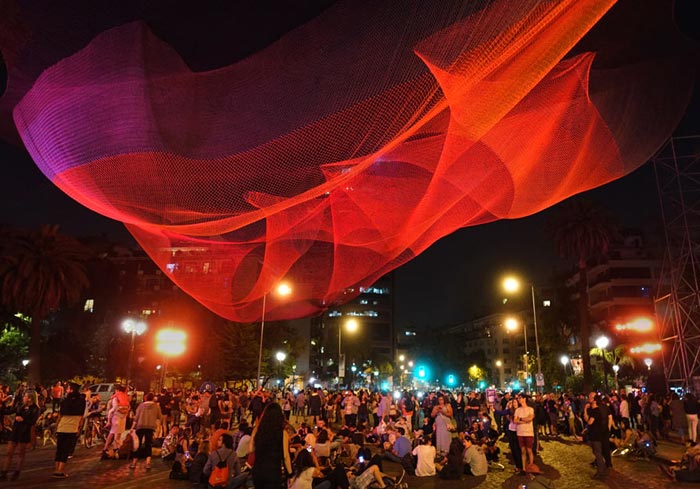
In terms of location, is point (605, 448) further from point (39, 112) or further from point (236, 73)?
point (39, 112)

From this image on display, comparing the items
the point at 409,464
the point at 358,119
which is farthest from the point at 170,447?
the point at 358,119

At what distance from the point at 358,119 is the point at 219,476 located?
665 centimetres

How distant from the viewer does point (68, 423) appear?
31.6 feet

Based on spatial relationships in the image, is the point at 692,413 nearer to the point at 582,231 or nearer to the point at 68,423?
the point at 68,423

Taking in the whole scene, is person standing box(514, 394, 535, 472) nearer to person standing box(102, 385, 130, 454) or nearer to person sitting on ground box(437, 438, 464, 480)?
person sitting on ground box(437, 438, 464, 480)

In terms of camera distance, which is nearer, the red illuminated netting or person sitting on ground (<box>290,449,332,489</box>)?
the red illuminated netting

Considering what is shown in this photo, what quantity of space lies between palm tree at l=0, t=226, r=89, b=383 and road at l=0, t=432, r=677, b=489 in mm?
19565

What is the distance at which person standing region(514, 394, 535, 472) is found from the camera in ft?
34.8

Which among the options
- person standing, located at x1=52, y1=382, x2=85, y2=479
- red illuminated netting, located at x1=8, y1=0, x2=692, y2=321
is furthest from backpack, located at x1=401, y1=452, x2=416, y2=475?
person standing, located at x1=52, y1=382, x2=85, y2=479

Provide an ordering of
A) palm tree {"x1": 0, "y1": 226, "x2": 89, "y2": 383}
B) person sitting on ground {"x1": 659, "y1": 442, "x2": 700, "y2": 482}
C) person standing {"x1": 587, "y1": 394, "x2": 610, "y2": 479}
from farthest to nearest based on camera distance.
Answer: palm tree {"x1": 0, "y1": 226, "x2": 89, "y2": 383} → person standing {"x1": 587, "y1": 394, "x2": 610, "y2": 479} → person sitting on ground {"x1": 659, "y1": 442, "x2": 700, "y2": 482}

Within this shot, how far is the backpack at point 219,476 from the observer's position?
873 centimetres

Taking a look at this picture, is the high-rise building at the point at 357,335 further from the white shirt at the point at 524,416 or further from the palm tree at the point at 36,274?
the white shirt at the point at 524,416

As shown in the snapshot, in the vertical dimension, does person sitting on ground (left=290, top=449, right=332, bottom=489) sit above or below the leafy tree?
below

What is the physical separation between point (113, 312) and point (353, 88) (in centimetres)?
5974
